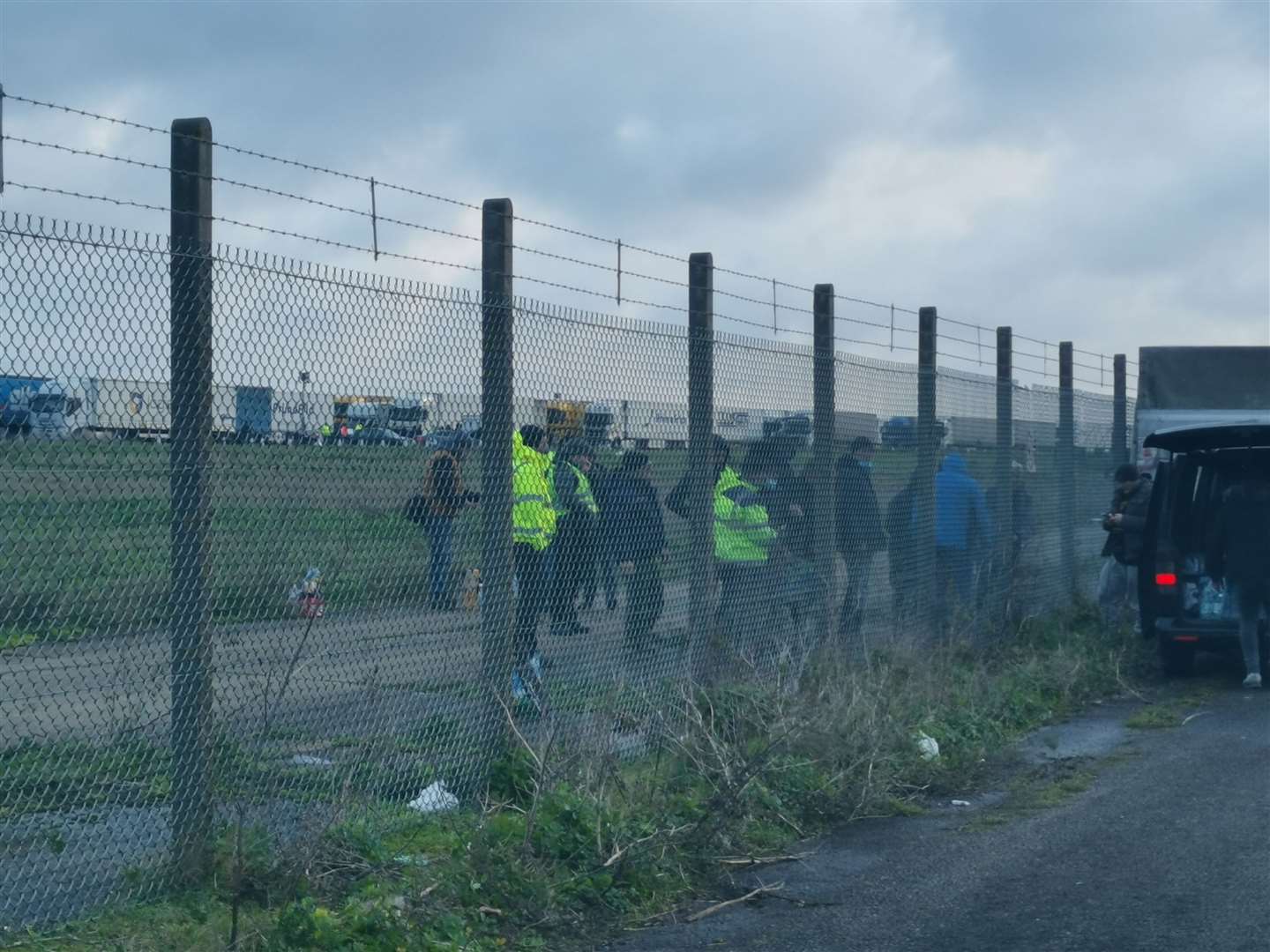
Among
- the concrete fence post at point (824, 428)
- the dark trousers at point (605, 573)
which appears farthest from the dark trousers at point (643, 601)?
the concrete fence post at point (824, 428)

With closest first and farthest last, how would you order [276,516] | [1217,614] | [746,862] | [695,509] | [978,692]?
[276,516] < [746,862] < [695,509] < [978,692] < [1217,614]

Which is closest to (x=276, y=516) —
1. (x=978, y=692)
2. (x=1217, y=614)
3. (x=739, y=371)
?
(x=739, y=371)

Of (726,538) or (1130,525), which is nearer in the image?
(726,538)

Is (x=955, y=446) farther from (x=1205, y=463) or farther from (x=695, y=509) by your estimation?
(x=695, y=509)

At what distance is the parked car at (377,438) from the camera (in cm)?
584

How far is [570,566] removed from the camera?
7.31 m

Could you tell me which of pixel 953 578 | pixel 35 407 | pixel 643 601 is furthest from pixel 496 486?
pixel 953 578

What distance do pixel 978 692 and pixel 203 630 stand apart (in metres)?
6.07

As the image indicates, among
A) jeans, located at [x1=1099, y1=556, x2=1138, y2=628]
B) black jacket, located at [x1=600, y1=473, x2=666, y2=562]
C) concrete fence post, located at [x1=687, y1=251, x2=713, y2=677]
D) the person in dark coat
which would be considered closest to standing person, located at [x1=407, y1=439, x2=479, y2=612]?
black jacket, located at [x1=600, y1=473, x2=666, y2=562]

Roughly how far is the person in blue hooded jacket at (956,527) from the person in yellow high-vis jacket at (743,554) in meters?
2.86

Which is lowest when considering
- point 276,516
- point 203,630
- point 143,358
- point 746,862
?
point 746,862

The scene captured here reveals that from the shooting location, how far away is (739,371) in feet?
28.6

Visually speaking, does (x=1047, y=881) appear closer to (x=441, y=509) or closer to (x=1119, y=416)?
(x=441, y=509)

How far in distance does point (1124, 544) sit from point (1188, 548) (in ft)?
2.74
